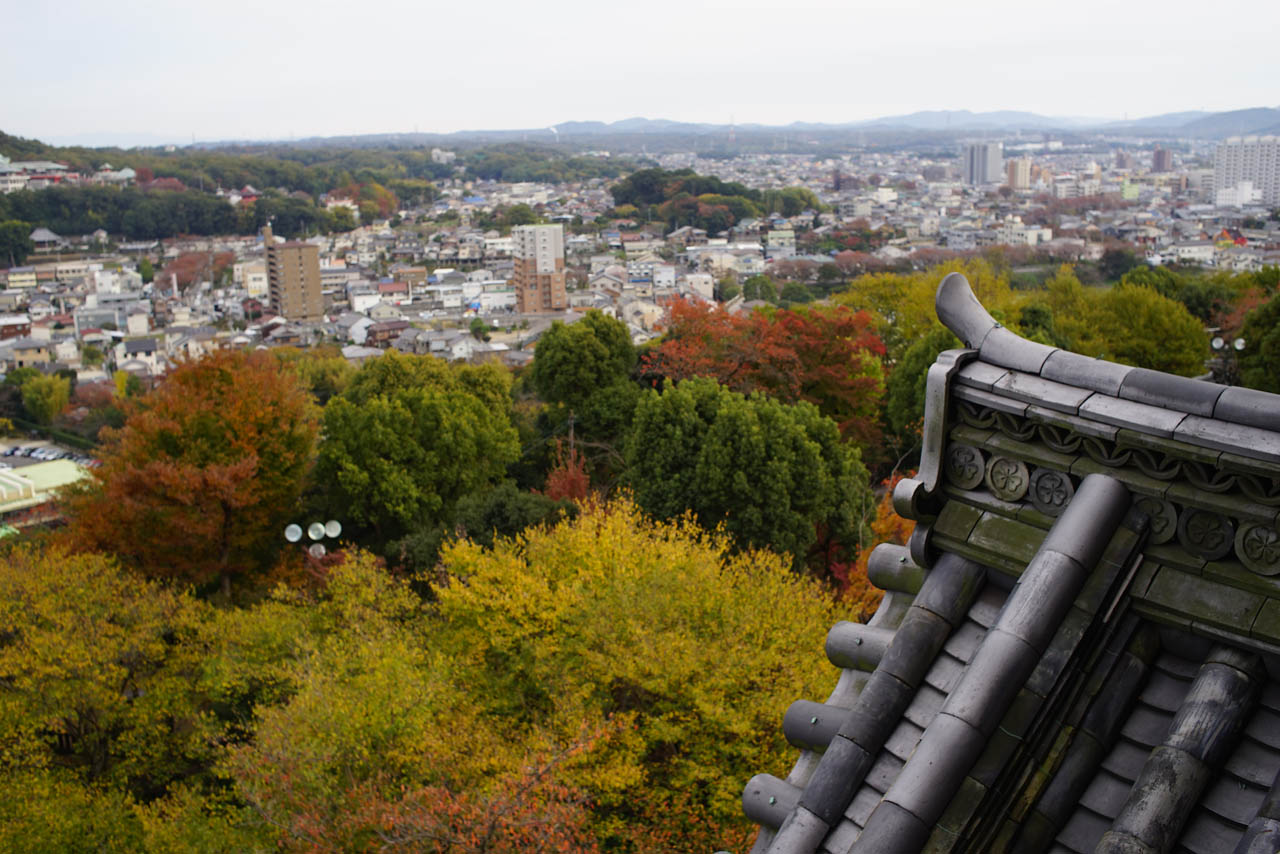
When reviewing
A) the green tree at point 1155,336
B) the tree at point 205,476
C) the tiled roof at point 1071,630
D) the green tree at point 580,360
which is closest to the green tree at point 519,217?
the green tree at point 580,360

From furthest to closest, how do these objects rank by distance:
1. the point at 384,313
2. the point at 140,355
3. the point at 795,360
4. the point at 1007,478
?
the point at 384,313
the point at 140,355
the point at 795,360
the point at 1007,478

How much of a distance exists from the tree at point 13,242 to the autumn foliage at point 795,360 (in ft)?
378

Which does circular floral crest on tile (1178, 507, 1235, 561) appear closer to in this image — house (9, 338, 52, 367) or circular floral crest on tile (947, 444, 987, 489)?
circular floral crest on tile (947, 444, 987, 489)

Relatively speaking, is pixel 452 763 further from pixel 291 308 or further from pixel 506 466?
pixel 291 308

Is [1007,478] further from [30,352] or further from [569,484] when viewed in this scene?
[30,352]

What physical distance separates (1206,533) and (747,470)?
1465cm

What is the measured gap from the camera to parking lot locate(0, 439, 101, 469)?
2016 inches

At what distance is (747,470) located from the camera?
17562 millimetres

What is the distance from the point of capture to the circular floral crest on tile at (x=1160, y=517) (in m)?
2.99

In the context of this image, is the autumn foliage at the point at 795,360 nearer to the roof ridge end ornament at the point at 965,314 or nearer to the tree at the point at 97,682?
the tree at the point at 97,682

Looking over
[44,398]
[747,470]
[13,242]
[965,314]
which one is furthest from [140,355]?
[965,314]

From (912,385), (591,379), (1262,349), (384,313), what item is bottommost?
(384,313)

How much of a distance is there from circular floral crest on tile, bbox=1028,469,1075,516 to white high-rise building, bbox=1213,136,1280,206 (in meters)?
207

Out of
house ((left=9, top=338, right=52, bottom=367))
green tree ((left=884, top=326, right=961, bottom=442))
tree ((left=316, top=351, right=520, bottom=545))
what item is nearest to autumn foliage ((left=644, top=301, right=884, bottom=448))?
green tree ((left=884, top=326, right=961, bottom=442))
